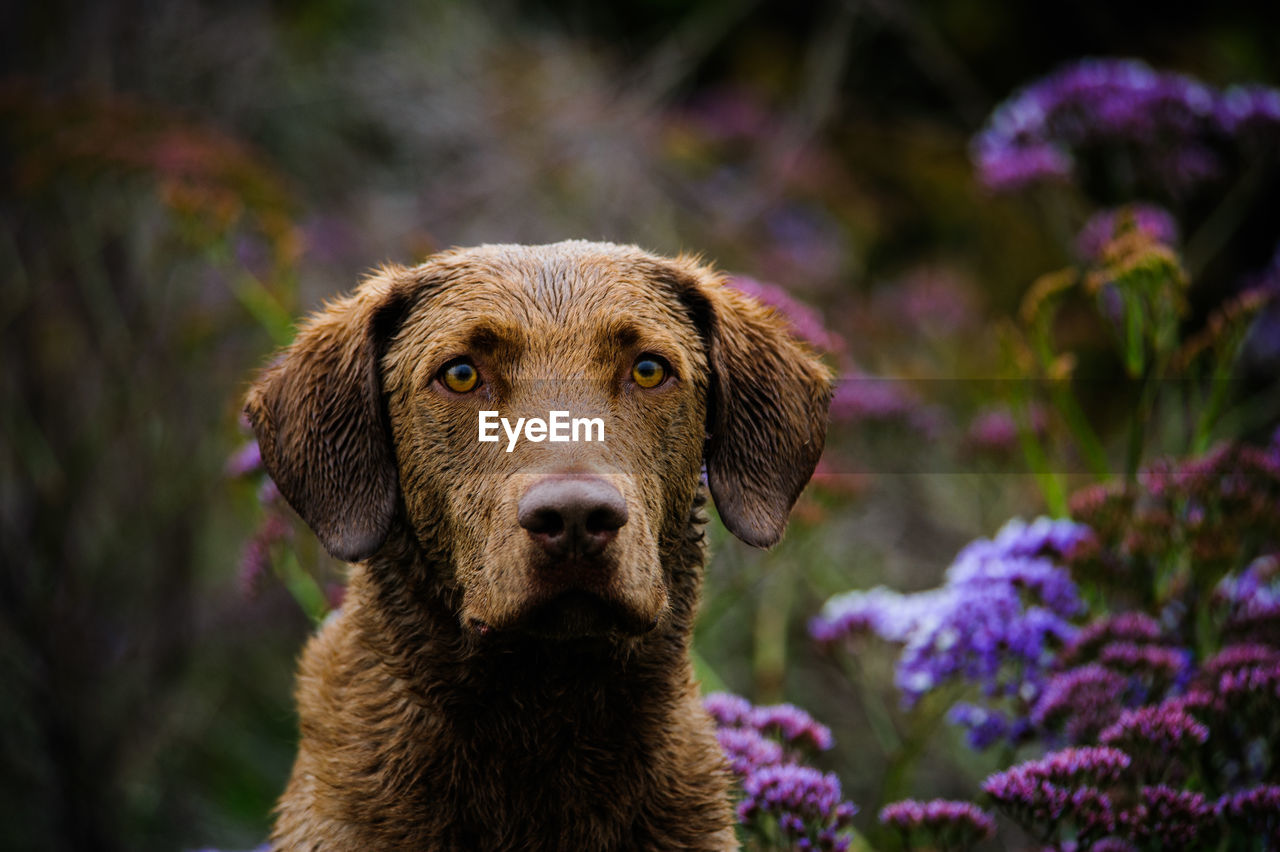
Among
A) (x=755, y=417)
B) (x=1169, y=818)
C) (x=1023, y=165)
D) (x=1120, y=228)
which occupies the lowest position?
(x=1169, y=818)

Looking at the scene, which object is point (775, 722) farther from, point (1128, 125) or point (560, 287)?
point (1128, 125)

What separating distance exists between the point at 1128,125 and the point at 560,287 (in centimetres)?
356

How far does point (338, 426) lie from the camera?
2.90m

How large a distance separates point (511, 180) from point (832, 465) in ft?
13.2

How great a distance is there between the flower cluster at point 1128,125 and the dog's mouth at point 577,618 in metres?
3.71

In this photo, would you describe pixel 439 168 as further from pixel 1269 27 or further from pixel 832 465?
pixel 1269 27

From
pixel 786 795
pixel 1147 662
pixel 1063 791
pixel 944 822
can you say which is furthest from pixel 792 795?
pixel 1147 662

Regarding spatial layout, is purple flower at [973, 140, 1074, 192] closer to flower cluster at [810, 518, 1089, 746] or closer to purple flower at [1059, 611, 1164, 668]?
flower cluster at [810, 518, 1089, 746]

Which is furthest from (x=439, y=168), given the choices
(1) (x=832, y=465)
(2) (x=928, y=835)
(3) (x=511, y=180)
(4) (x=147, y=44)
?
(2) (x=928, y=835)

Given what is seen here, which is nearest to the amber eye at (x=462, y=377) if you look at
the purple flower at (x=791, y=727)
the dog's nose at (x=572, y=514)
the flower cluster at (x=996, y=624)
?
the dog's nose at (x=572, y=514)

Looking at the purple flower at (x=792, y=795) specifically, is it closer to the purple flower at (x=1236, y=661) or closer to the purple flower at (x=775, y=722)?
the purple flower at (x=775, y=722)

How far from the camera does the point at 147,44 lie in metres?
7.56

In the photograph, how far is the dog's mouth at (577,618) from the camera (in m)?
2.40

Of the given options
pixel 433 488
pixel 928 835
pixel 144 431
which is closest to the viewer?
pixel 433 488
